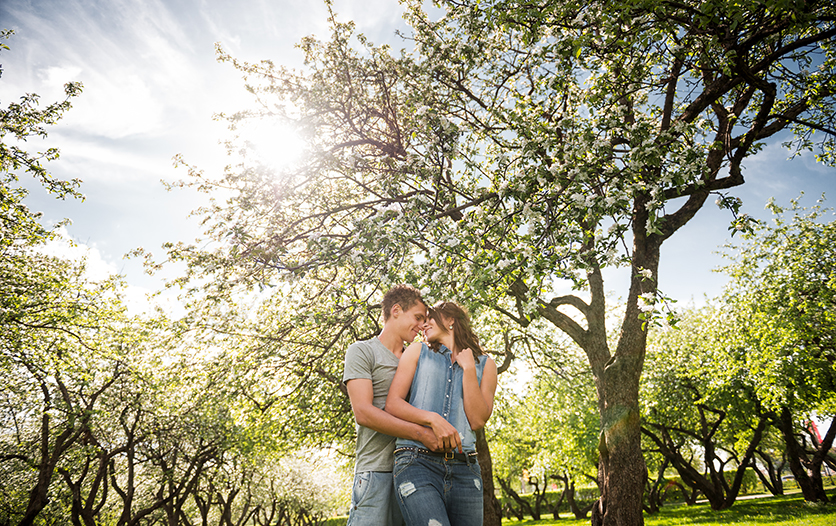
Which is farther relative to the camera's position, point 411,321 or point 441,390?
point 411,321

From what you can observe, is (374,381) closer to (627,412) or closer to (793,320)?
(627,412)

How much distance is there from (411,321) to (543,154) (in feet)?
13.9

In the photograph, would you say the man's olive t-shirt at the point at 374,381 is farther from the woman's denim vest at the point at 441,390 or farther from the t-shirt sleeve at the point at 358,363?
the woman's denim vest at the point at 441,390

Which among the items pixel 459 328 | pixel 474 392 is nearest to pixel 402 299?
pixel 459 328

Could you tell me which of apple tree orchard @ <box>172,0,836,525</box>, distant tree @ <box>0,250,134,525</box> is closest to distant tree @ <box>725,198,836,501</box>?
apple tree orchard @ <box>172,0,836,525</box>

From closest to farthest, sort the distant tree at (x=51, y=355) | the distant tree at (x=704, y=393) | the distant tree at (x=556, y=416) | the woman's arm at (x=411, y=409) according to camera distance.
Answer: the woman's arm at (x=411, y=409) → the distant tree at (x=51, y=355) → the distant tree at (x=556, y=416) → the distant tree at (x=704, y=393)

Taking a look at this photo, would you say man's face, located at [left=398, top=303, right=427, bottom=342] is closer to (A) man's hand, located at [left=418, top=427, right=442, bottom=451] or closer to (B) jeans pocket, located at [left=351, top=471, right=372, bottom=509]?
(A) man's hand, located at [left=418, top=427, right=442, bottom=451]

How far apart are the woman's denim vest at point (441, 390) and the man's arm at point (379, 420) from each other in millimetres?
273

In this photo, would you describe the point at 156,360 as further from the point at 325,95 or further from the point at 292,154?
the point at 325,95

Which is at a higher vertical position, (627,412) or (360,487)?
(627,412)

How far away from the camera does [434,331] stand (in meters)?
3.20

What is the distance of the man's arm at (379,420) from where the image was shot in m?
2.62

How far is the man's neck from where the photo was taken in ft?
10.9

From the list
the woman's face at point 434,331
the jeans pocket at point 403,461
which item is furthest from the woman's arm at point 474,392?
the jeans pocket at point 403,461
